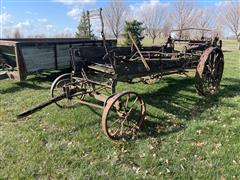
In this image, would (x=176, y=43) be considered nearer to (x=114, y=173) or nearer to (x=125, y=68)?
(x=125, y=68)

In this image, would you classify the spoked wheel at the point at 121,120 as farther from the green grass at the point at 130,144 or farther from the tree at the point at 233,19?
the tree at the point at 233,19

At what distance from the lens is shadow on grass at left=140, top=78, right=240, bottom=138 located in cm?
584

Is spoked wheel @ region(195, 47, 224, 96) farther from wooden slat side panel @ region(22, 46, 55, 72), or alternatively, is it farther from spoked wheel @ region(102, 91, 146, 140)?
wooden slat side panel @ region(22, 46, 55, 72)


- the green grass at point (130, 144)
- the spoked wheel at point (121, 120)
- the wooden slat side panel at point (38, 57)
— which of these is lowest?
the green grass at point (130, 144)

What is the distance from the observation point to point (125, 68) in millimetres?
6168

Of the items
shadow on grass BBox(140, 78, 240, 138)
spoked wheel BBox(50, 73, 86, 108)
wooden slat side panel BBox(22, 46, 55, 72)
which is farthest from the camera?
wooden slat side panel BBox(22, 46, 55, 72)

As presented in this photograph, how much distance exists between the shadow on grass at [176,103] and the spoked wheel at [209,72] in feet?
0.83

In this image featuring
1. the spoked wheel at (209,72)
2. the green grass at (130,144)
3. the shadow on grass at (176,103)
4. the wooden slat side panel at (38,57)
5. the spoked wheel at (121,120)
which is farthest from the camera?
the wooden slat side panel at (38,57)

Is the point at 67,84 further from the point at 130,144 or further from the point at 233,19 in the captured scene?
the point at 233,19

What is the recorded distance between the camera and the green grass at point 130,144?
14.2ft

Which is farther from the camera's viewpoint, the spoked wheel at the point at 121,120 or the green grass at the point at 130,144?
the spoked wheel at the point at 121,120

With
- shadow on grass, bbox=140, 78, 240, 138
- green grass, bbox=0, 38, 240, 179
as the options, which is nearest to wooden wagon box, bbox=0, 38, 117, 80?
green grass, bbox=0, 38, 240, 179

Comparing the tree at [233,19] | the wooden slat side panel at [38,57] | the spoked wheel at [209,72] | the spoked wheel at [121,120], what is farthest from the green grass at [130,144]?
the tree at [233,19]

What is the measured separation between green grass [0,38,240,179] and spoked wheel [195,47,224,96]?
0.41 m
